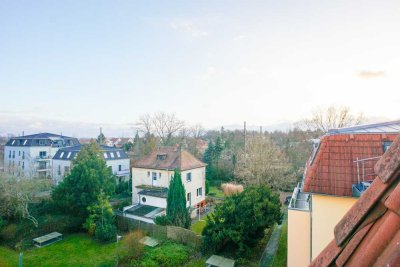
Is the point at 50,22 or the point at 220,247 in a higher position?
the point at 50,22

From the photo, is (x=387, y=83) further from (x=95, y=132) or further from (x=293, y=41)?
(x=95, y=132)

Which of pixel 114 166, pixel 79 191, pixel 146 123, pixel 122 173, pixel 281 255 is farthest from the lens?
pixel 146 123

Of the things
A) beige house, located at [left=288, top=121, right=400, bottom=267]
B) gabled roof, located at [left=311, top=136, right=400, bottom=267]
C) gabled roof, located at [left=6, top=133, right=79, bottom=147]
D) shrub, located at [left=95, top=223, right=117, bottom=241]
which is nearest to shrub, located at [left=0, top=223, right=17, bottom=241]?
shrub, located at [left=95, top=223, right=117, bottom=241]

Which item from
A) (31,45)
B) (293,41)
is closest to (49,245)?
(31,45)

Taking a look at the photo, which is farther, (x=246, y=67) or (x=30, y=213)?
(x=30, y=213)

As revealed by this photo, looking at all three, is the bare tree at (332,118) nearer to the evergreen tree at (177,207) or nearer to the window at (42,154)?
the evergreen tree at (177,207)

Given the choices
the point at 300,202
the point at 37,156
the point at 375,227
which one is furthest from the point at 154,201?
the point at 37,156

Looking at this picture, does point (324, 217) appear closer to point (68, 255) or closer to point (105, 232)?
point (105, 232)
